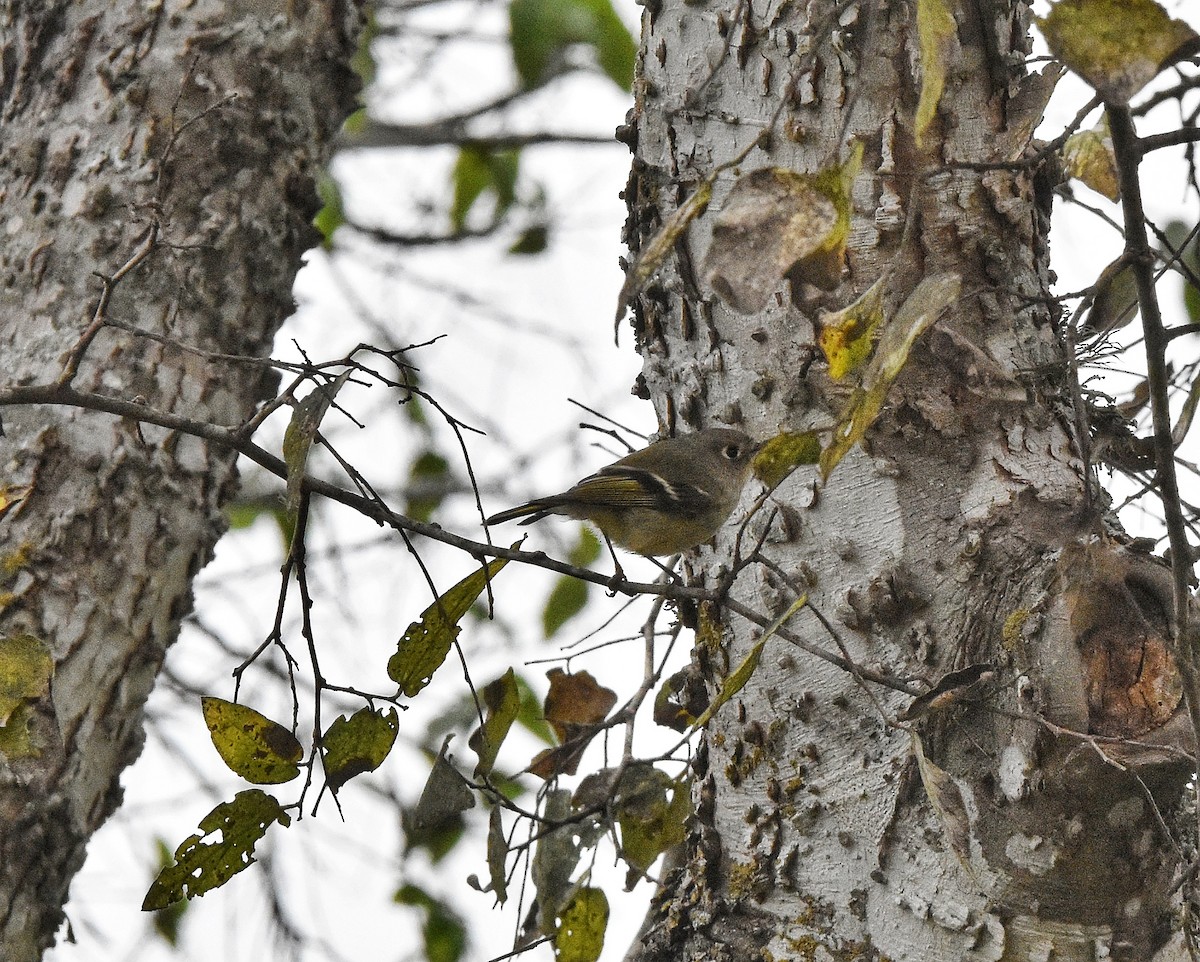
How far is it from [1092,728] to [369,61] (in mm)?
4361

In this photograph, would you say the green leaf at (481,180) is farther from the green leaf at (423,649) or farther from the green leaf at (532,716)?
the green leaf at (423,649)

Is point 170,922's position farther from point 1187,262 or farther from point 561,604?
point 1187,262

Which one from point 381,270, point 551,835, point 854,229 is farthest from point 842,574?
point 381,270

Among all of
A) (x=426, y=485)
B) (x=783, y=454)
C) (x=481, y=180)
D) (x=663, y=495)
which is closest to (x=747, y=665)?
(x=783, y=454)

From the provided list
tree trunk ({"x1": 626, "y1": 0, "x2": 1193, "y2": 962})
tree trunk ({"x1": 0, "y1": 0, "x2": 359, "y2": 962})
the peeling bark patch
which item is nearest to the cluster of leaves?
tree trunk ({"x1": 626, "y1": 0, "x2": 1193, "y2": 962})

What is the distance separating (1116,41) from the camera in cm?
101

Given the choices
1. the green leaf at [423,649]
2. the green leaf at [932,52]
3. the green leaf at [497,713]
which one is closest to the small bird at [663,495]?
the green leaf at [497,713]

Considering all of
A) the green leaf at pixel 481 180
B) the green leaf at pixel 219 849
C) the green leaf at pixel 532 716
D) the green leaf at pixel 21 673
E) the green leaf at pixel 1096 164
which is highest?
the green leaf at pixel 481 180

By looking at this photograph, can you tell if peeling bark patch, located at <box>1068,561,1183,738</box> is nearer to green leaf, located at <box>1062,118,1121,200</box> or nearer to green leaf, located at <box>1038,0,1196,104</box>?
green leaf, located at <box>1062,118,1121,200</box>

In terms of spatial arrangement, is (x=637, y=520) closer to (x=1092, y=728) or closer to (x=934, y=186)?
(x=934, y=186)

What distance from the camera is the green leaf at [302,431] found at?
4.16 feet

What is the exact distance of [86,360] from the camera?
2.52 meters

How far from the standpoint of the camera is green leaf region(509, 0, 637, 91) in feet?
10.9

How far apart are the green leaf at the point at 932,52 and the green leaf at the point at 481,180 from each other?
10.9 ft
